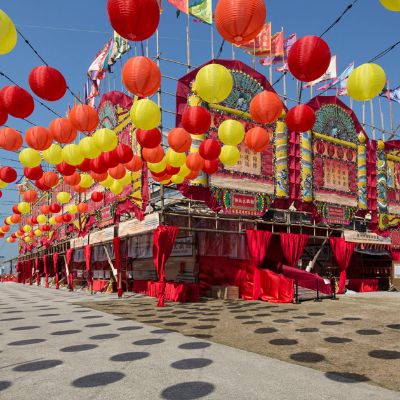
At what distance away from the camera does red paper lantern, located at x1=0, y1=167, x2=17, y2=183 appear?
1182 cm

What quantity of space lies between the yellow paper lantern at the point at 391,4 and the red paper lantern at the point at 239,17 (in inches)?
66.3

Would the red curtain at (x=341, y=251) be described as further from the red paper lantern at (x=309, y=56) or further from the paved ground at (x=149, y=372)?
the red paper lantern at (x=309, y=56)

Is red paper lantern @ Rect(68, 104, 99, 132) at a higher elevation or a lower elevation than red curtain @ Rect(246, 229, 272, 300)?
higher

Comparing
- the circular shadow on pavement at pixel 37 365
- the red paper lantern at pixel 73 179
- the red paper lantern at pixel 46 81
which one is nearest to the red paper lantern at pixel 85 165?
the red paper lantern at pixel 73 179

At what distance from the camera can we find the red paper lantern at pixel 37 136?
377 inches

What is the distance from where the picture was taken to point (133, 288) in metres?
21.1

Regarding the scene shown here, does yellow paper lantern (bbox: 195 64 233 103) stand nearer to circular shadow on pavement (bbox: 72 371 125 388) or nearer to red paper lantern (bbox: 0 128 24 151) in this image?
red paper lantern (bbox: 0 128 24 151)

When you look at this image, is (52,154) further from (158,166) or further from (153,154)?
(158,166)

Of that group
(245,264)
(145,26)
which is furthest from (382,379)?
(245,264)

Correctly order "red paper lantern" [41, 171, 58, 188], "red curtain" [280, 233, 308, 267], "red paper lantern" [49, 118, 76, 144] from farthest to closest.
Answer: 1. "red curtain" [280, 233, 308, 267]
2. "red paper lantern" [41, 171, 58, 188]
3. "red paper lantern" [49, 118, 76, 144]

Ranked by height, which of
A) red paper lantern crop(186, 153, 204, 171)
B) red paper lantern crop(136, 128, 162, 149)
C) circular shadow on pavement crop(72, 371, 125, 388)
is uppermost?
red paper lantern crop(136, 128, 162, 149)

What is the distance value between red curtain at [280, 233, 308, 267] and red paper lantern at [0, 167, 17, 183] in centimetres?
1165

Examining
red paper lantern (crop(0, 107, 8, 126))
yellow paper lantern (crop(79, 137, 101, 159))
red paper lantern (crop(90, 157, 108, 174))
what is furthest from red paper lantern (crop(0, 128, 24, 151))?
red paper lantern (crop(90, 157, 108, 174))

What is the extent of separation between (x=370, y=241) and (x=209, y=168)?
13674mm
